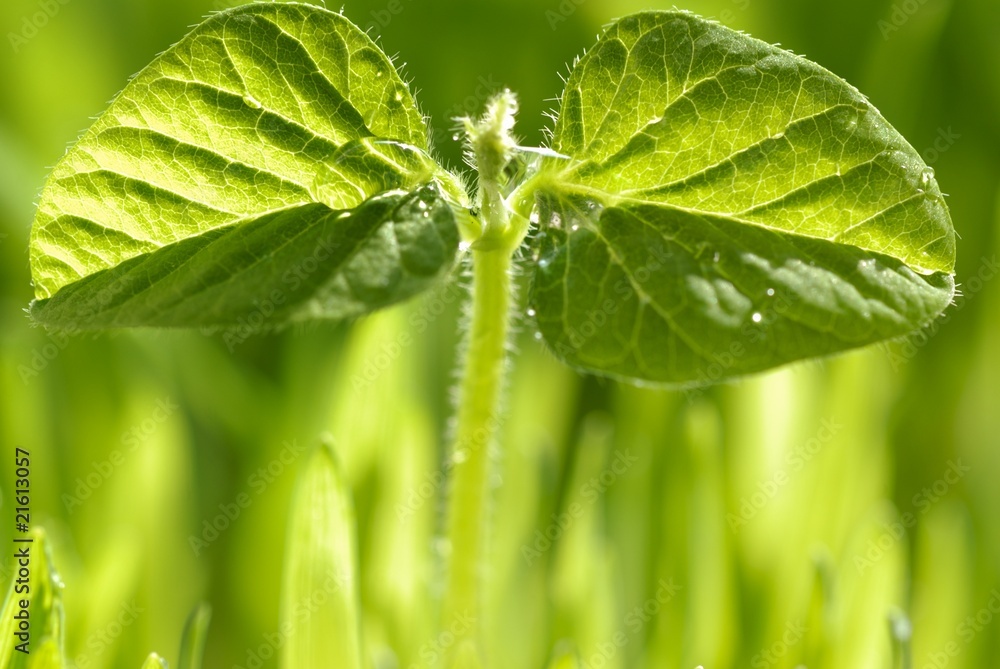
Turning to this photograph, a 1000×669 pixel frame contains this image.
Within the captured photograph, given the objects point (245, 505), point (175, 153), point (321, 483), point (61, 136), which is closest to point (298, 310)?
point (175, 153)

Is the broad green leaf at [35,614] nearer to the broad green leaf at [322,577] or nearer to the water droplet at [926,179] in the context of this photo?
the broad green leaf at [322,577]

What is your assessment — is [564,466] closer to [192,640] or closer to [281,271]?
[192,640]

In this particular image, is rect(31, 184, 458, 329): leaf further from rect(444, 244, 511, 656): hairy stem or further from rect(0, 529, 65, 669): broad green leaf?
rect(0, 529, 65, 669): broad green leaf

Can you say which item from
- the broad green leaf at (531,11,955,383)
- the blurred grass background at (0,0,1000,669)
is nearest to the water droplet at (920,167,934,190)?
the broad green leaf at (531,11,955,383)

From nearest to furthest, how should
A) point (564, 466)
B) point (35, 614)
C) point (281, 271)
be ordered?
point (281, 271)
point (35, 614)
point (564, 466)

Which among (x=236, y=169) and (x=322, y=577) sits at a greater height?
(x=236, y=169)

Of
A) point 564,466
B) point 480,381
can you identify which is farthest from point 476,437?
point 564,466

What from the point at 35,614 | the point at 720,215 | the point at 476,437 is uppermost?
the point at 720,215
